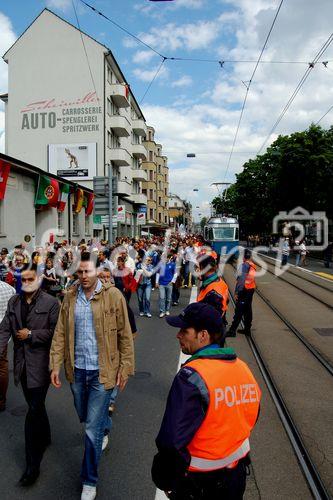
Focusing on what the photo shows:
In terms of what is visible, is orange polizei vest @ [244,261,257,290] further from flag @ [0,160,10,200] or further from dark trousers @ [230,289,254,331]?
flag @ [0,160,10,200]

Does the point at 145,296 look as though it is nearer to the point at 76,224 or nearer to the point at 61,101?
the point at 76,224

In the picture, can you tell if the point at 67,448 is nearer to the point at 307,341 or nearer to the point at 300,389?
the point at 300,389

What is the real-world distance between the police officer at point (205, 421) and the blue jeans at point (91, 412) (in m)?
1.41

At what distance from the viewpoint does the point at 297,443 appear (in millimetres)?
4418

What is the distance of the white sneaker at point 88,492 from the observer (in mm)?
3379

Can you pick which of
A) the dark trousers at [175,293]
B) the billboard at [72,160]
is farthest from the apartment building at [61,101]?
the dark trousers at [175,293]

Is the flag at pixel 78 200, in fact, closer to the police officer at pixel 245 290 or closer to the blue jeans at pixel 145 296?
the blue jeans at pixel 145 296

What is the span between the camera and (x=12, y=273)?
456 inches

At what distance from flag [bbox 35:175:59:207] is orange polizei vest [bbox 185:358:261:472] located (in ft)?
66.4

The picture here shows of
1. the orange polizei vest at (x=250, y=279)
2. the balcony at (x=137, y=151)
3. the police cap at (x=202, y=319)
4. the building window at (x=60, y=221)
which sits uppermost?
the balcony at (x=137, y=151)

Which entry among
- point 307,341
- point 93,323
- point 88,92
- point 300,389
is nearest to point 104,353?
point 93,323

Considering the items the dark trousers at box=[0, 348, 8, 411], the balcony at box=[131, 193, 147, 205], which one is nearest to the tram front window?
the balcony at box=[131, 193, 147, 205]

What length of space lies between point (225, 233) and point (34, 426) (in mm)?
28115

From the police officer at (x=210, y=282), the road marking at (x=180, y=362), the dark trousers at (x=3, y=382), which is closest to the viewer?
the road marking at (x=180, y=362)
